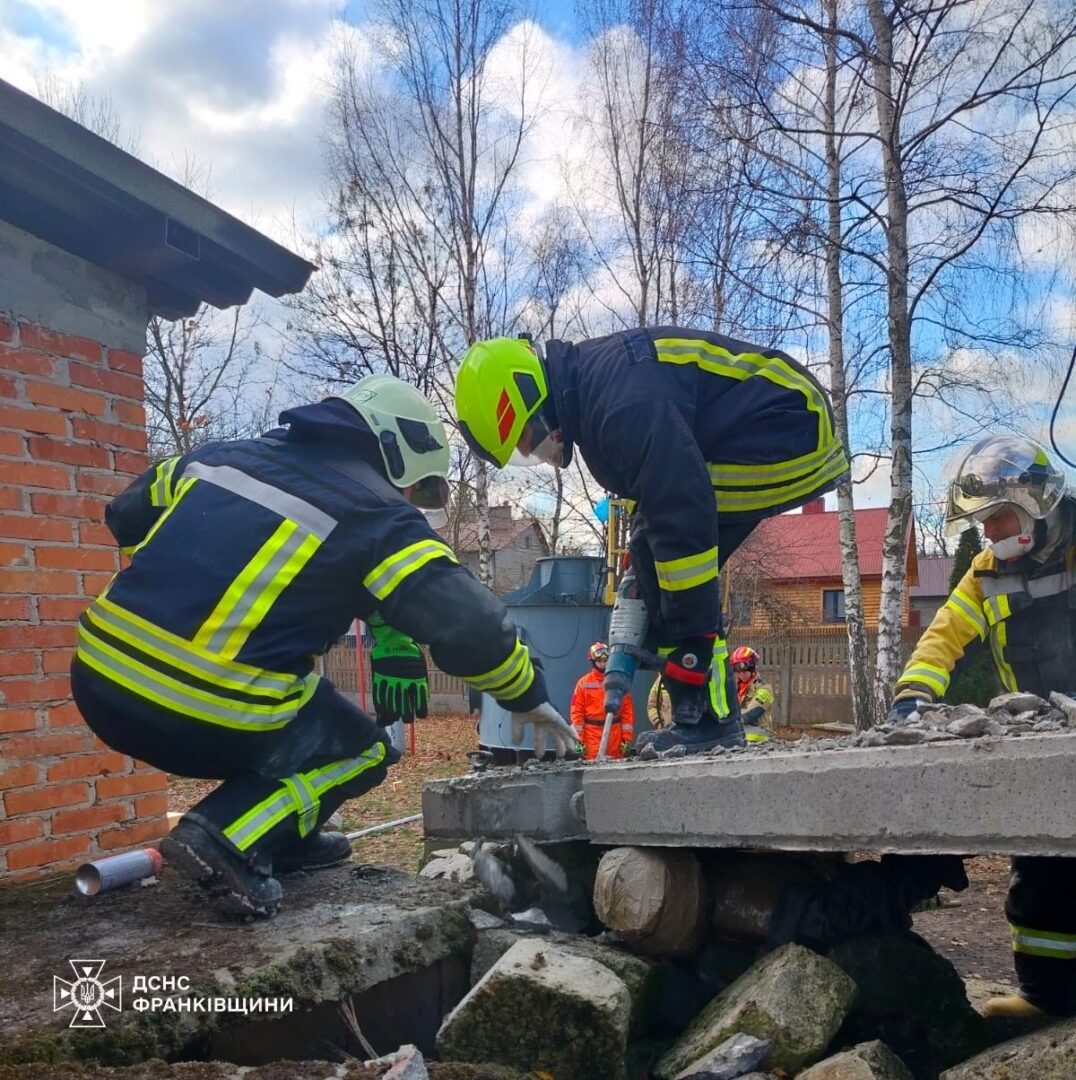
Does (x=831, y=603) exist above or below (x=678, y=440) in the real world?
below

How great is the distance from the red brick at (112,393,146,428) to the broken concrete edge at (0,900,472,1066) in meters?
2.32

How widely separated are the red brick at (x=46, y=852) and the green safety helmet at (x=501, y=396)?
214 centimetres

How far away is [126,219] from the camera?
147 inches

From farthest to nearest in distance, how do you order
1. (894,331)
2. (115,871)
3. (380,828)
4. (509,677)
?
(894,331), (380,828), (115,871), (509,677)

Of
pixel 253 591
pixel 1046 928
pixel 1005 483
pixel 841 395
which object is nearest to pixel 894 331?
pixel 841 395

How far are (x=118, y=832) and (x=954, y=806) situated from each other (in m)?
3.13

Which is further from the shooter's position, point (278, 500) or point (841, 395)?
point (841, 395)

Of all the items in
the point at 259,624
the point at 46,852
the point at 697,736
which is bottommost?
the point at 46,852

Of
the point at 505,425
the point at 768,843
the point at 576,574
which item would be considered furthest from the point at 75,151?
the point at 576,574

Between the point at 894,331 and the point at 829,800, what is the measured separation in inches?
269

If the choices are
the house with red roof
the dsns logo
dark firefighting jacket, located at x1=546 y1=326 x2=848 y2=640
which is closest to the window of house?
the house with red roof

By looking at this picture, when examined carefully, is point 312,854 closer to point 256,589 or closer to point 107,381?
point 256,589

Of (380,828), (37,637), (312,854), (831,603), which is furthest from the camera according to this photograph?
(831,603)

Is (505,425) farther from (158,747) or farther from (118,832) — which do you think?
(118,832)
